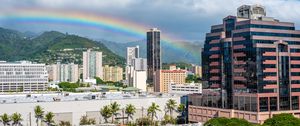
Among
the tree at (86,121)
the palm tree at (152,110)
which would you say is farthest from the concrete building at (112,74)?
the tree at (86,121)

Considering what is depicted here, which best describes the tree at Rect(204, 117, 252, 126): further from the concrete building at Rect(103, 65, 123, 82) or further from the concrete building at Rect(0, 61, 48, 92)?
the concrete building at Rect(103, 65, 123, 82)

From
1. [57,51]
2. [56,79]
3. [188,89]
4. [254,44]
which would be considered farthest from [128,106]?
[57,51]

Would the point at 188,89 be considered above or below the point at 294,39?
below

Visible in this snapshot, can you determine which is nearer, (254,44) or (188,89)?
(254,44)

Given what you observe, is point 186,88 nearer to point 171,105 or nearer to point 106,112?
point 171,105

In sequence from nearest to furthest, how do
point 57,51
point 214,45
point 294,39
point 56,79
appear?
point 294,39, point 214,45, point 56,79, point 57,51

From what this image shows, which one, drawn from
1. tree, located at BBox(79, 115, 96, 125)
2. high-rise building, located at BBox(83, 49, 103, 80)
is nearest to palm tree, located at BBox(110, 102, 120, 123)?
tree, located at BBox(79, 115, 96, 125)

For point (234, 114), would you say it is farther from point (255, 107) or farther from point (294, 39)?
point (294, 39)
